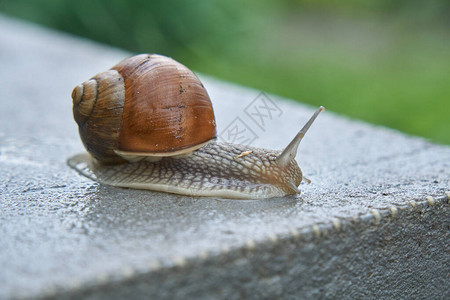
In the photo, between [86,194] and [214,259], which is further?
[86,194]

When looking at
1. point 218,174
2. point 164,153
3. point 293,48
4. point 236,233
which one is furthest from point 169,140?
point 293,48

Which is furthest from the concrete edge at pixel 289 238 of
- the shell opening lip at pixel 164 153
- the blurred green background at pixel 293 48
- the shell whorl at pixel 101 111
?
the blurred green background at pixel 293 48

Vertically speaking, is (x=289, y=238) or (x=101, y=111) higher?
(x=101, y=111)

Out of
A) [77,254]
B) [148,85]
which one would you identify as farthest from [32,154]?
[77,254]

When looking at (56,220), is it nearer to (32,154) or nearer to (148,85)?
(148,85)

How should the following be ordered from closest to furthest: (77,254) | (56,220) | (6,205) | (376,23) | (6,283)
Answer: (6,283) < (77,254) < (56,220) < (6,205) < (376,23)

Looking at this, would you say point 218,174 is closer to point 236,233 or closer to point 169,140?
point 169,140

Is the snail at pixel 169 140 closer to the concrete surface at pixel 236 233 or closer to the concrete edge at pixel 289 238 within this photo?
the concrete surface at pixel 236 233

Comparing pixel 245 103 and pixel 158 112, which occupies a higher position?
pixel 158 112
